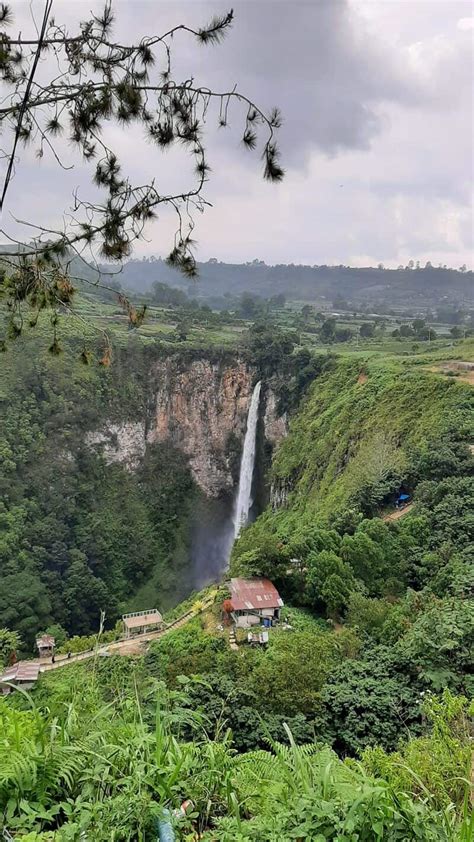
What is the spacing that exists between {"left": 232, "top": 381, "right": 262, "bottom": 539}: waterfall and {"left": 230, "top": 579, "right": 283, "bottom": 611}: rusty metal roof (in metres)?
16.3

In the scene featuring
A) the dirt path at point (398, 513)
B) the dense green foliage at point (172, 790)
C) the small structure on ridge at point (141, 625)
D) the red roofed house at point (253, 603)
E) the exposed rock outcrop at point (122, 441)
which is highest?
the dense green foliage at point (172, 790)

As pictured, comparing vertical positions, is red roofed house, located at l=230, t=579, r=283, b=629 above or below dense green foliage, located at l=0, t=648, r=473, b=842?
below

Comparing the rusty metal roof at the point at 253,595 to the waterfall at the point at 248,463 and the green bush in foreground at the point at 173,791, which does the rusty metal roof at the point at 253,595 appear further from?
the waterfall at the point at 248,463

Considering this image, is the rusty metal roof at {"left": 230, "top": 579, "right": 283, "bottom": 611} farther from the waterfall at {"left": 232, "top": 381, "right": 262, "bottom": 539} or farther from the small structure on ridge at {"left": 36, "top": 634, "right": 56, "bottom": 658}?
the waterfall at {"left": 232, "top": 381, "right": 262, "bottom": 539}

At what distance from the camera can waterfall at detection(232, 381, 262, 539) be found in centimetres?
3047

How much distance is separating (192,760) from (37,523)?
23.2m

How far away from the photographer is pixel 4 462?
77.8 feet

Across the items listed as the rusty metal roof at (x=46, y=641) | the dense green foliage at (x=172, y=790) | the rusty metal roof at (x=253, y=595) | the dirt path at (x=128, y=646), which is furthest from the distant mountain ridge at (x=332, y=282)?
the dense green foliage at (x=172, y=790)

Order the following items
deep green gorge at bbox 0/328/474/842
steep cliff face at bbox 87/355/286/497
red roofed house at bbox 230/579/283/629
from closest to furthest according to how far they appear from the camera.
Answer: deep green gorge at bbox 0/328/474/842, red roofed house at bbox 230/579/283/629, steep cliff face at bbox 87/355/286/497

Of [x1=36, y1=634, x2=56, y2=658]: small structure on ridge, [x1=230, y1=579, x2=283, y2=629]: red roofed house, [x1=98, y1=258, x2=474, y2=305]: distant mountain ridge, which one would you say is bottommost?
[x1=36, y1=634, x2=56, y2=658]: small structure on ridge

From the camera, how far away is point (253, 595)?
516 inches

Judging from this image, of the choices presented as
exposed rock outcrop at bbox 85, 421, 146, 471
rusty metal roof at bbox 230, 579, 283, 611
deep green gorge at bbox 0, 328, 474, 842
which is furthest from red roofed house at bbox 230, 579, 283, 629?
exposed rock outcrop at bbox 85, 421, 146, 471

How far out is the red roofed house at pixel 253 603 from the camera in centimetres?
1259

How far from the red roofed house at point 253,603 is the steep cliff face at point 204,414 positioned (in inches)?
663
